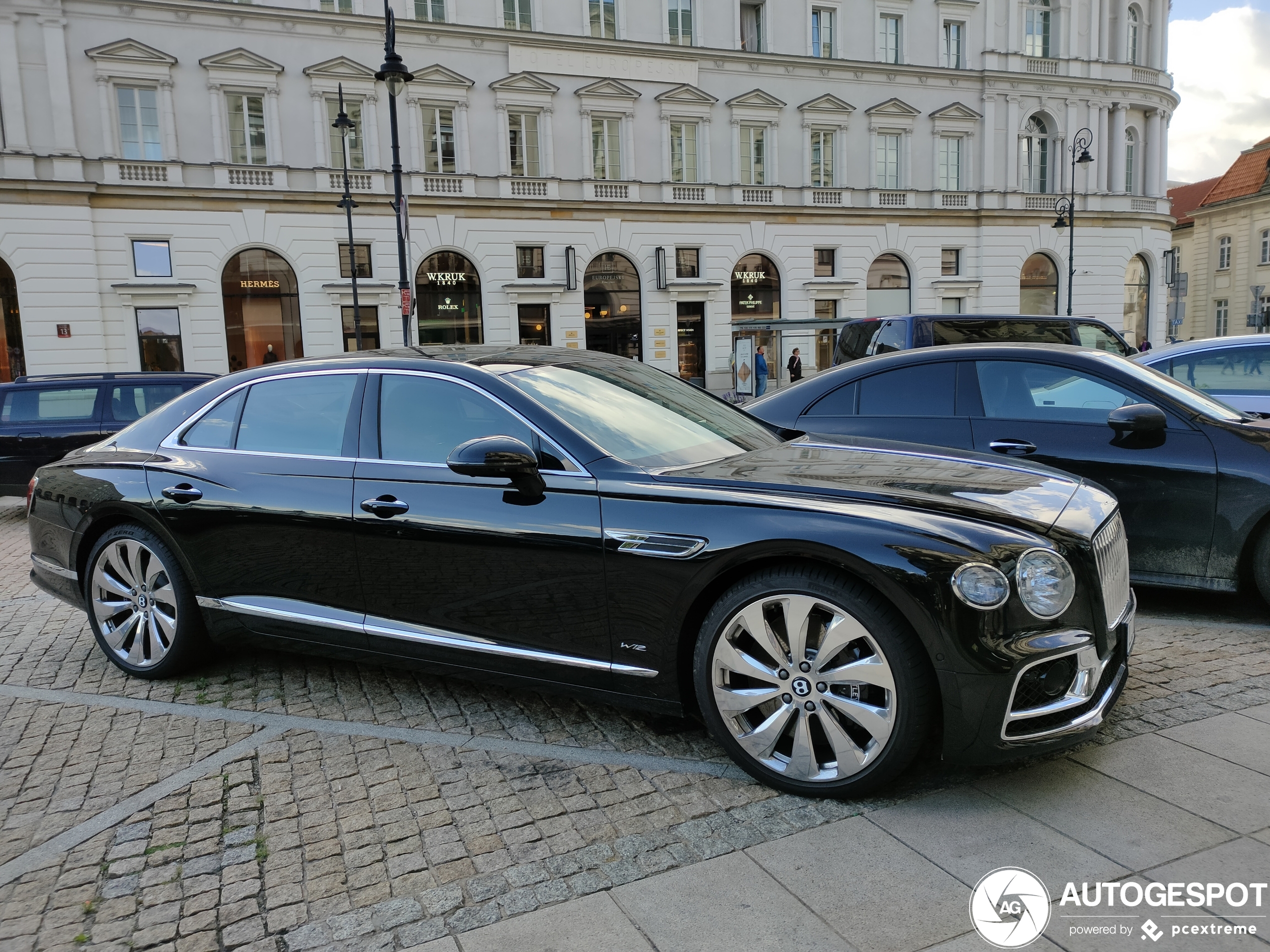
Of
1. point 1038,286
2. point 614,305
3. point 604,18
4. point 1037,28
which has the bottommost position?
point 614,305

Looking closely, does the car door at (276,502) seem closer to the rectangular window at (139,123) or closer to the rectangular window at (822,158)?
the rectangular window at (139,123)

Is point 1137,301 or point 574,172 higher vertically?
point 574,172

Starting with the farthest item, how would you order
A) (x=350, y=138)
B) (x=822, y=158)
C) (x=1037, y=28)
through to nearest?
1. (x=1037, y=28)
2. (x=822, y=158)
3. (x=350, y=138)

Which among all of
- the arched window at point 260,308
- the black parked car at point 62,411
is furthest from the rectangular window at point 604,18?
the black parked car at point 62,411

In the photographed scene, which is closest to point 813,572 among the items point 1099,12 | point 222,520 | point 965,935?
point 965,935

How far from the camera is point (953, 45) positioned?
37969mm

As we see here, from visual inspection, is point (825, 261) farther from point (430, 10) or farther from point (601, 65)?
point (430, 10)

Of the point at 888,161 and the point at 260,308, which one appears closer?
the point at 260,308

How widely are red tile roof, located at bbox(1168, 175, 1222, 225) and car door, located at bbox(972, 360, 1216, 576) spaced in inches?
2707

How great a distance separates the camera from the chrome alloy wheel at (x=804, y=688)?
2.91 meters

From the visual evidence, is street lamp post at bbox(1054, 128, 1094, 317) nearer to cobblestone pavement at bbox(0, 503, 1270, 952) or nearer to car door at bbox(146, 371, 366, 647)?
cobblestone pavement at bbox(0, 503, 1270, 952)

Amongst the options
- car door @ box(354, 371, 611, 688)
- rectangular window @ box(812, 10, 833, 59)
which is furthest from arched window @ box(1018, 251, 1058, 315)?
car door @ box(354, 371, 611, 688)

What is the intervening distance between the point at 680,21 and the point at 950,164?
42.8ft

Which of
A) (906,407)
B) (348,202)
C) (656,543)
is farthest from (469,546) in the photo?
(348,202)
